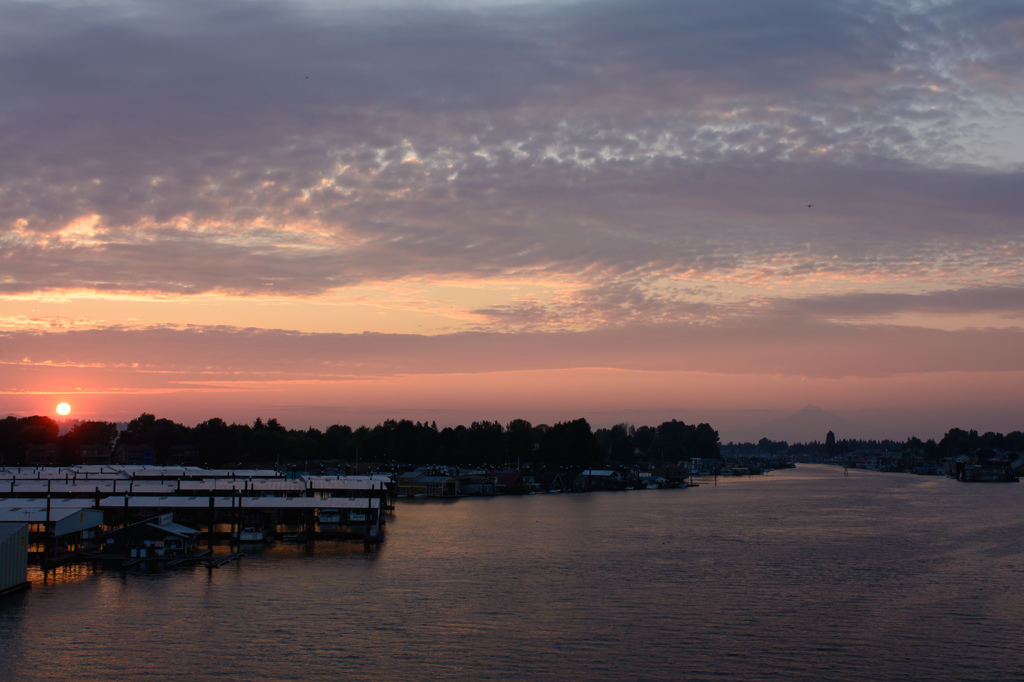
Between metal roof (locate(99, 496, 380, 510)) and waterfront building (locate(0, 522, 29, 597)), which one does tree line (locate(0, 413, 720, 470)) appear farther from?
waterfront building (locate(0, 522, 29, 597))

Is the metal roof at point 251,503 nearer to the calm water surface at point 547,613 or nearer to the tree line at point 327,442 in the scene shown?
the calm water surface at point 547,613

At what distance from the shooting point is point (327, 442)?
11931 centimetres

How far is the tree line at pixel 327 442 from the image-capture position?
101 meters

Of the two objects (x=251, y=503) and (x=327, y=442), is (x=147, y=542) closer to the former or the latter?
(x=251, y=503)

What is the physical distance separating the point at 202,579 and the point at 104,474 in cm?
3715

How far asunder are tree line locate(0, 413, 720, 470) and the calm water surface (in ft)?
222

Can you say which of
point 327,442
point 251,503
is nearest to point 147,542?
point 251,503

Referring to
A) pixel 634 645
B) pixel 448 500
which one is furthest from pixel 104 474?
pixel 634 645

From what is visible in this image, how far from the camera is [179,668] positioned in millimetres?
18562

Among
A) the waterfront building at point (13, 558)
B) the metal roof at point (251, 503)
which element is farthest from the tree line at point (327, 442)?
the waterfront building at point (13, 558)

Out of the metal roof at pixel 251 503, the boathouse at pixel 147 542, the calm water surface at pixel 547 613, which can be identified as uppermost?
the metal roof at pixel 251 503

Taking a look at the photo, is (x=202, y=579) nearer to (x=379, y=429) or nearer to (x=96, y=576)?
(x=96, y=576)

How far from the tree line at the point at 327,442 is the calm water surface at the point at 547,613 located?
222ft

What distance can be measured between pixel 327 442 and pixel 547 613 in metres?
100
